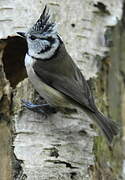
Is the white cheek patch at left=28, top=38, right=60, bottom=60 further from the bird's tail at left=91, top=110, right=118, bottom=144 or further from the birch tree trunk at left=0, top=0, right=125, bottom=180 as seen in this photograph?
the bird's tail at left=91, top=110, right=118, bottom=144

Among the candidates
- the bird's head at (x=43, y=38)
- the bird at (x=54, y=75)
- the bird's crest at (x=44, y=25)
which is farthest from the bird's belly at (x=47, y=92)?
the bird's crest at (x=44, y=25)

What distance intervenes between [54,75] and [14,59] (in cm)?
43

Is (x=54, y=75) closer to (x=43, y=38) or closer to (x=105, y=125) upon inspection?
(x=43, y=38)

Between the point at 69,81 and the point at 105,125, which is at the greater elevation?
the point at 69,81

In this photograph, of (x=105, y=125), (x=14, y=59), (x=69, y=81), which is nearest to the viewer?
(x=105, y=125)

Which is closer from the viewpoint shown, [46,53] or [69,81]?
[69,81]

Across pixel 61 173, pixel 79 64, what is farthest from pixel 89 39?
pixel 61 173

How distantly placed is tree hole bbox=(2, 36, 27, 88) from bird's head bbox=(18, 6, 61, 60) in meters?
0.14

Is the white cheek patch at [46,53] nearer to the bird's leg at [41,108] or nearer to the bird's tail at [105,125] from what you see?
the bird's leg at [41,108]

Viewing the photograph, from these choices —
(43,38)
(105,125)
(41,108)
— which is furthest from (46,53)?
(105,125)

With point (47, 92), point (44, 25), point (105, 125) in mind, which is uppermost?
point (44, 25)

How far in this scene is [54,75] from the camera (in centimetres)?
359

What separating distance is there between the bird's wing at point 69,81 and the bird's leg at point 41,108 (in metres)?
0.13

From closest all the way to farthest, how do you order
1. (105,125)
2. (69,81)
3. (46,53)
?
1. (105,125)
2. (69,81)
3. (46,53)
